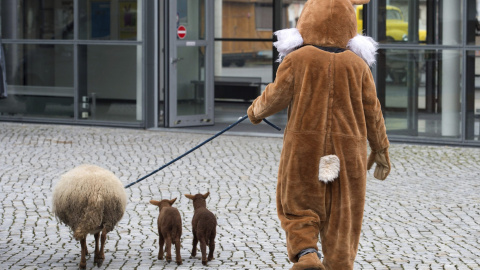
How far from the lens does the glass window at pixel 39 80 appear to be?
1528 centimetres

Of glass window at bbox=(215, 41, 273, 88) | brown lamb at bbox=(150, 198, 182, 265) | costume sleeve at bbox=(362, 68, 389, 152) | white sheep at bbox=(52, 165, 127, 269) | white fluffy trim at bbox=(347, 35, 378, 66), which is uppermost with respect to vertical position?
glass window at bbox=(215, 41, 273, 88)

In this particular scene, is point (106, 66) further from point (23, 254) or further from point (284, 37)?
point (284, 37)

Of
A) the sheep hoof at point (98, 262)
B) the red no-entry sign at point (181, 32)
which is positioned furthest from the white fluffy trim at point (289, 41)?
the red no-entry sign at point (181, 32)

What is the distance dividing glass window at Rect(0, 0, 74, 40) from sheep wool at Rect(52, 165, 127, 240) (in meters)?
9.46

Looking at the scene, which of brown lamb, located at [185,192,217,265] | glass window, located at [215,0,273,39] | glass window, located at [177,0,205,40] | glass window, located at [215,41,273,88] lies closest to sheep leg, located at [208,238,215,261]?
brown lamb, located at [185,192,217,265]

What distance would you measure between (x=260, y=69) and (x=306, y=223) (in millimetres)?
17617

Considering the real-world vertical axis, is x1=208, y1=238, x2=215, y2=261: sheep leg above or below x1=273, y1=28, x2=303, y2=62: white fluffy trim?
below

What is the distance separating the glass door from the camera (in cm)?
1445

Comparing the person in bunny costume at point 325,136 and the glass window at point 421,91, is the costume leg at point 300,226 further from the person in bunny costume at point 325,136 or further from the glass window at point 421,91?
the glass window at point 421,91

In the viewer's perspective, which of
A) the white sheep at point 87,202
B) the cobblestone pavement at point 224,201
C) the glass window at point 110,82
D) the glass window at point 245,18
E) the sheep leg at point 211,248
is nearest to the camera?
the white sheep at point 87,202

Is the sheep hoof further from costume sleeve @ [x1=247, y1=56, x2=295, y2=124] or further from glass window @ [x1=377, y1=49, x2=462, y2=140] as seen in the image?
glass window @ [x1=377, y1=49, x2=462, y2=140]

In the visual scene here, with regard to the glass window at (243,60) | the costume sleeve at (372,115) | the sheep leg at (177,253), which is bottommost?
the sheep leg at (177,253)

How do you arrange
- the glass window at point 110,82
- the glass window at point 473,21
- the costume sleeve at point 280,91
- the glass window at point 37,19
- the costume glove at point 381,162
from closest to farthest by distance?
the costume sleeve at point 280,91
the costume glove at point 381,162
the glass window at point 473,21
the glass window at point 110,82
the glass window at point 37,19

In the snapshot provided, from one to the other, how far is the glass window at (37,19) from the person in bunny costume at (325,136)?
10.8 metres
